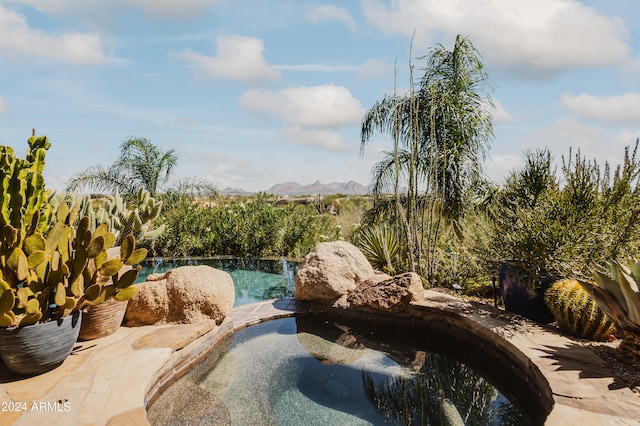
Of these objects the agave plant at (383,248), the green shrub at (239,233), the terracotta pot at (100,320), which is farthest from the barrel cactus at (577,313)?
the green shrub at (239,233)

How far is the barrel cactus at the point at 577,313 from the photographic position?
3740 millimetres

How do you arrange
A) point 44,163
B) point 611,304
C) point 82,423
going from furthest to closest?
point 44,163 → point 611,304 → point 82,423

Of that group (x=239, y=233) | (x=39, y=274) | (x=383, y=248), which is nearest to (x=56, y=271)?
(x=39, y=274)

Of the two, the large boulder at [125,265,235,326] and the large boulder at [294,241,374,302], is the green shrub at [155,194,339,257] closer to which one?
the large boulder at [294,241,374,302]

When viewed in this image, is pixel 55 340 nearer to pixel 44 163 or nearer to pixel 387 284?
pixel 44 163

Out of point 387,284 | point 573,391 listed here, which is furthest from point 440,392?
point 387,284

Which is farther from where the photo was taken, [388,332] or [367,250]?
[367,250]

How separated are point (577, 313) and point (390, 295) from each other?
2.14 m

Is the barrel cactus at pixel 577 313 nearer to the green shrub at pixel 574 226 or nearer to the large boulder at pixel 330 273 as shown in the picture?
the green shrub at pixel 574 226

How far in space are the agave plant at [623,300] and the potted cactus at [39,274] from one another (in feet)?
13.5

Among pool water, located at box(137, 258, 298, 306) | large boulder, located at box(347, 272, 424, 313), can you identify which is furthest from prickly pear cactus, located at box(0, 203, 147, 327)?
large boulder, located at box(347, 272, 424, 313)

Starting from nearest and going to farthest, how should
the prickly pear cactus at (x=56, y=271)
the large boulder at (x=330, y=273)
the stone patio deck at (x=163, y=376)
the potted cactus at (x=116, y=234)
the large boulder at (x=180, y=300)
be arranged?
the stone patio deck at (x=163, y=376) < the prickly pear cactus at (x=56, y=271) < the potted cactus at (x=116, y=234) < the large boulder at (x=180, y=300) < the large boulder at (x=330, y=273)

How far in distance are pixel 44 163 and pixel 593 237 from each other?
222 inches

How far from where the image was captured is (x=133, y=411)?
2.56 metres
